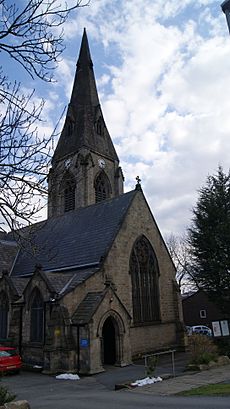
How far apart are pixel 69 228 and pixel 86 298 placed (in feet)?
26.9

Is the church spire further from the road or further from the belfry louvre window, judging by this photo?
the road

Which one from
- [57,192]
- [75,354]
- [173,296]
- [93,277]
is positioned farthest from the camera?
[173,296]

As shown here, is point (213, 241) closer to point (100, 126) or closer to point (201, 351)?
point (201, 351)

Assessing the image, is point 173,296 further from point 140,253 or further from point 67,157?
point 67,157

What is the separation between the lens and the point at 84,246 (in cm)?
2247

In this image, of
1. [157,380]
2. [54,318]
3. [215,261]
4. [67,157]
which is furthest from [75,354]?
[67,157]

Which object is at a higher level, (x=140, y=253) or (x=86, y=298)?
(x=140, y=253)

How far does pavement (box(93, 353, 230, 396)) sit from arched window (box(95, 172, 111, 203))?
20872 mm

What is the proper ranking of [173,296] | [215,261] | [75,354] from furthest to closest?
[173,296] < [215,261] < [75,354]

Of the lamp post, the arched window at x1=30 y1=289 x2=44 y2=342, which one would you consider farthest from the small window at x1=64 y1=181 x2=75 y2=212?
the lamp post

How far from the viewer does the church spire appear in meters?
38.8

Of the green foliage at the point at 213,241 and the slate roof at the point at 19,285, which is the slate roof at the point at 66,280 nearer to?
the slate roof at the point at 19,285

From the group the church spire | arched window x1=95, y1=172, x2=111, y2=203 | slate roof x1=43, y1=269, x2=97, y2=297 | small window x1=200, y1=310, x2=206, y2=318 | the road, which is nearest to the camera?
the road

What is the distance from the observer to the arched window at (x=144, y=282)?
22.1 metres
